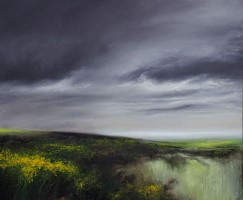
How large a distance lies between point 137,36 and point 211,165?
3.91 ft

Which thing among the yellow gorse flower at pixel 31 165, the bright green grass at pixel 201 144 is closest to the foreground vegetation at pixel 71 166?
the yellow gorse flower at pixel 31 165

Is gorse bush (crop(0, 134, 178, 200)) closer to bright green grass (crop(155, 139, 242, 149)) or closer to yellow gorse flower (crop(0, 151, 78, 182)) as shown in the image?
yellow gorse flower (crop(0, 151, 78, 182))

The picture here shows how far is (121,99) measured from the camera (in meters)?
4.00

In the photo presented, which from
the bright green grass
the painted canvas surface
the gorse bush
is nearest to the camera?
the gorse bush

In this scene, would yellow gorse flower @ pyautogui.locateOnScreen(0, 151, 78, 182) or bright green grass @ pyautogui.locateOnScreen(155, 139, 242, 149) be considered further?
bright green grass @ pyautogui.locateOnScreen(155, 139, 242, 149)

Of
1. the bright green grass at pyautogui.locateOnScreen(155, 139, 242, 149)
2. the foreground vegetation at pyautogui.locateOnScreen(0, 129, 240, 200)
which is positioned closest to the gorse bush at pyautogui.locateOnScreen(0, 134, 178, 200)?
the foreground vegetation at pyautogui.locateOnScreen(0, 129, 240, 200)

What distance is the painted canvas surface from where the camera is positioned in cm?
371

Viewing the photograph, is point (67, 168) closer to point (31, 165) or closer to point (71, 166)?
point (71, 166)

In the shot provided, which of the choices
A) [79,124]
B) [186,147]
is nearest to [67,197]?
[79,124]

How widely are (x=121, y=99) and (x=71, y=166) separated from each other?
662 millimetres

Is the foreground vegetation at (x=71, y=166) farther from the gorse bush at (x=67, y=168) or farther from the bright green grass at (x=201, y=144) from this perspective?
the bright green grass at (x=201, y=144)

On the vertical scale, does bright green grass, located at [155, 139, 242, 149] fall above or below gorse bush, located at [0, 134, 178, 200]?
above

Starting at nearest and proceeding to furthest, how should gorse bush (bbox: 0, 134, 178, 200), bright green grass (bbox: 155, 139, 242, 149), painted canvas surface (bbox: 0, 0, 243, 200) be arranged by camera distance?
gorse bush (bbox: 0, 134, 178, 200) < painted canvas surface (bbox: 0, 0, 243, 200) < bright green grass (bbox: 155, 139, 242, 149)

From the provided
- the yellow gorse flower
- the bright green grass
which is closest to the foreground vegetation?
the yellow gorse flower
